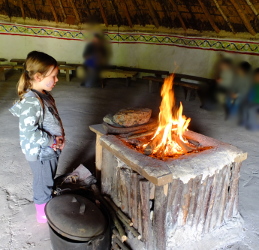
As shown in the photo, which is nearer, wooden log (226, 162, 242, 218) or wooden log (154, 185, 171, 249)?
wooden log (154, 185, 171, 249)

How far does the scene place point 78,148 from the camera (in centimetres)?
422

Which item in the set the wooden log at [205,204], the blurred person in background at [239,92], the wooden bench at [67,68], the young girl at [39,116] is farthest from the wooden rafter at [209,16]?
the wooden log at [205,204]

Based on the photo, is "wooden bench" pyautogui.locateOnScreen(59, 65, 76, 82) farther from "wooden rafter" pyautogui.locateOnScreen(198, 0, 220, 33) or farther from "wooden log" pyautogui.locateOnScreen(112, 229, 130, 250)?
"wooden log" pyautogui.locateOnScreen(112, 229, 130, 250)

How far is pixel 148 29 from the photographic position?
9.25m

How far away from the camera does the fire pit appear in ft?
7.01

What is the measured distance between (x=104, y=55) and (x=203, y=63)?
10.9ft

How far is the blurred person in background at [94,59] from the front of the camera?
854 centimetres

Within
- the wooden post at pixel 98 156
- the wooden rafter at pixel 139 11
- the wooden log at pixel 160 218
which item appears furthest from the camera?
the wooden rafter at pixel 139 11

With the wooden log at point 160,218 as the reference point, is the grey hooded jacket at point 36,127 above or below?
above

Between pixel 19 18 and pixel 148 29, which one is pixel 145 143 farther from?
pixel 19 18

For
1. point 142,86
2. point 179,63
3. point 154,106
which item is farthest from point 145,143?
point 179,63

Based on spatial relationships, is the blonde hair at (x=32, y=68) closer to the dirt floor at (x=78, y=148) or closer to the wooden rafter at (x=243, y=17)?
the dirt floor at (x=78, y=148)

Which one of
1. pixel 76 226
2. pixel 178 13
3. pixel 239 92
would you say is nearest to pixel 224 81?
pixel 239 92

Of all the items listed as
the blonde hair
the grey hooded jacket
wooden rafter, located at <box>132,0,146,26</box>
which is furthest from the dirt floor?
wooden rafter, located at <box>132,0,146,26</box>
